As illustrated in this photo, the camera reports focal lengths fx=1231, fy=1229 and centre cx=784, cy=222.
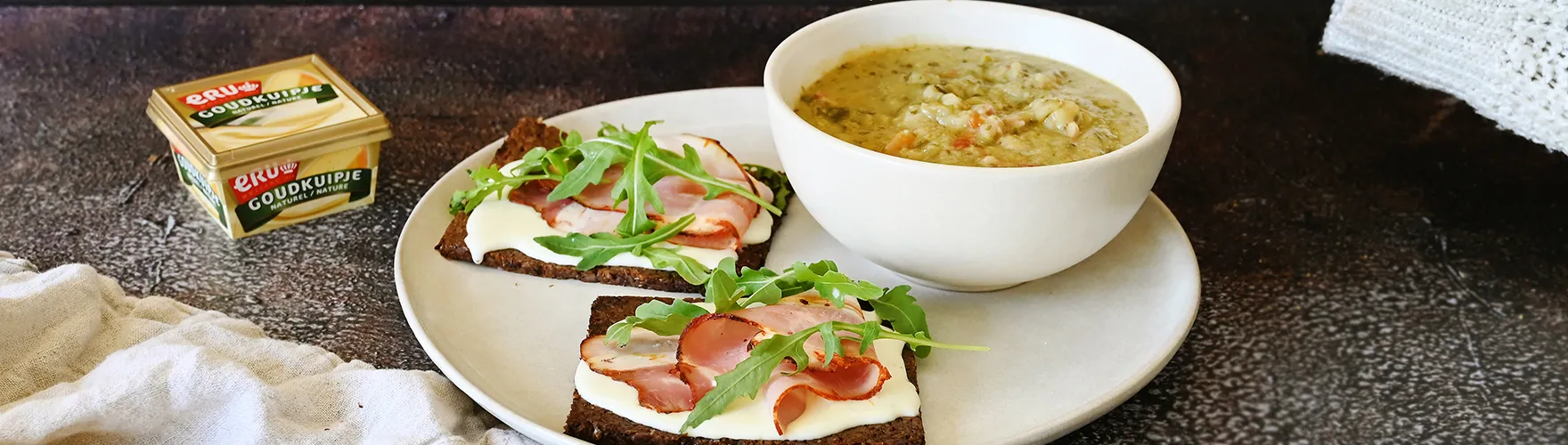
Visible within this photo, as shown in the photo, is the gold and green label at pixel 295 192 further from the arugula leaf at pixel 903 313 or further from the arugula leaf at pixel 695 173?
the arugula leaf at pixel 903 313

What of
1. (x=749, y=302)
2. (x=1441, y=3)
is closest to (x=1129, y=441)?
(x=749, y=302)

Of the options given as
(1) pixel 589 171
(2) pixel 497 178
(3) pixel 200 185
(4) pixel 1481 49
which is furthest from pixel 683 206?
(4) pixel 1481 49

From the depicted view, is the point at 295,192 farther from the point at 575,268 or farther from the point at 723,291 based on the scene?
the point at 723,291

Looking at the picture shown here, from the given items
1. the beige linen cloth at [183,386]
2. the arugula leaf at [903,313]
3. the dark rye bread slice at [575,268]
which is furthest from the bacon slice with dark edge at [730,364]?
the dark rye bread slice at [575,268]

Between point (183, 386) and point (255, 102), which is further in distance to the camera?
point (255, 102)

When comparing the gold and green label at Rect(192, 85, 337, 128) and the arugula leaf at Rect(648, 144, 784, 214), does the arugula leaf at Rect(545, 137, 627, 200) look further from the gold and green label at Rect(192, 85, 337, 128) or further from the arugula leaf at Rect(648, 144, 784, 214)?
the gold and green label at Rect(192, 85, 337, 128)

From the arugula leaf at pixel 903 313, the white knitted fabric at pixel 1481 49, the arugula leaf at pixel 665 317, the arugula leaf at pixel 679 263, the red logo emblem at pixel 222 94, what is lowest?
the red logo emblem at pixel 222 94

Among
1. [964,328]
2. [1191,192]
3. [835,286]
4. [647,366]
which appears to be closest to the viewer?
[647,366]

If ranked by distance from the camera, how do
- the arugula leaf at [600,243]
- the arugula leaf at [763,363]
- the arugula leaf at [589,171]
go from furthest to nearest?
the arugula leaf at [589,171] < the arugula leaf at [600,243] < the arugula leaf at [763,363]
